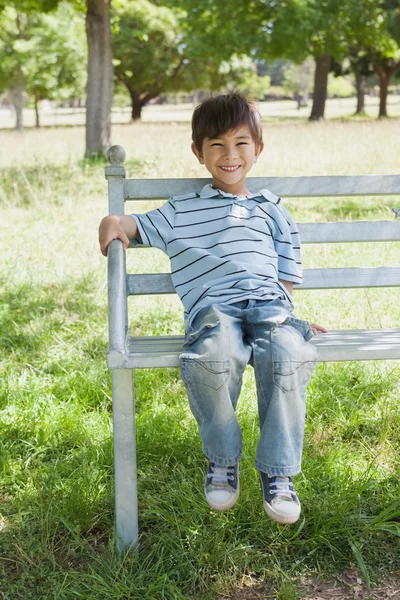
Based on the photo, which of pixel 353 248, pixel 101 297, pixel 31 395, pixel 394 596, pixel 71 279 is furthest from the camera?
pixel 353 248

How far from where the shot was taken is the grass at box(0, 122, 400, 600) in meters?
2.16

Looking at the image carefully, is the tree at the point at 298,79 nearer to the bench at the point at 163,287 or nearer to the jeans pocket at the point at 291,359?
the bench at the point at 163,287

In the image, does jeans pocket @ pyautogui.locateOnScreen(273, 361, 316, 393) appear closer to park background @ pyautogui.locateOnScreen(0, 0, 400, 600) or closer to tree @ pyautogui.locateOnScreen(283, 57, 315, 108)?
park background @ pyautogui.locateOnScreen(0, 0, 400, 600)

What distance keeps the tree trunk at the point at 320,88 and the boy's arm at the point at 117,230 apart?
24575mm

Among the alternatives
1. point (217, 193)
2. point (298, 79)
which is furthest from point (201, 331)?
Result: point (298, 79)

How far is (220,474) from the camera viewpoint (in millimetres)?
2047

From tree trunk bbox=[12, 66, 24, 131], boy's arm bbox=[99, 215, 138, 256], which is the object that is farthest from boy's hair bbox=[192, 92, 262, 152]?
tree trunk bbox=[12, 66, 24, 131]

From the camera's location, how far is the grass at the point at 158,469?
216cm

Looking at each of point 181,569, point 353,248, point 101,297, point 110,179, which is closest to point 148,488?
point 181,569

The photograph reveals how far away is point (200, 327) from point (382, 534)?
916 millimetres

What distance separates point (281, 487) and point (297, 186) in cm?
126

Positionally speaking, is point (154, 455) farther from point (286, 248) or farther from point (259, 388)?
point (286, 248)

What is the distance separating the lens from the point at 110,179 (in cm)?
→ 260

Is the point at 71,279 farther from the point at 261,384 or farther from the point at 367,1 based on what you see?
the point at 367,1
